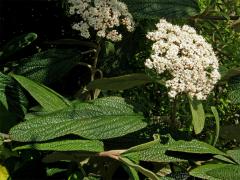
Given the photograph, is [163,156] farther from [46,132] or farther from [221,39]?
[221,39]

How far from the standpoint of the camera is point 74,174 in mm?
1178

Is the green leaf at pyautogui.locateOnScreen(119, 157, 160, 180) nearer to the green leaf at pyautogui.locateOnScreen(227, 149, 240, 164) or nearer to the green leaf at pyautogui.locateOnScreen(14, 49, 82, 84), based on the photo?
the green leaf at pyautogui.locateOnScreen(227, 149, 240, 164)

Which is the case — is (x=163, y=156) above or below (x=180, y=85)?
below

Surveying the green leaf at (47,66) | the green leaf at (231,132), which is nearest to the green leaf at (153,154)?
the green leaf at (231,132)

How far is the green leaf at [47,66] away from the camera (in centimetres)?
132

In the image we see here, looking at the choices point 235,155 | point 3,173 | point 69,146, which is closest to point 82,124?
point 69,146

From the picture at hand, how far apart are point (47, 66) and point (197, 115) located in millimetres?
414

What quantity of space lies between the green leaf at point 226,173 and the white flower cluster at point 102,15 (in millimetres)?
382

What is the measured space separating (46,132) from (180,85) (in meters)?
0.27

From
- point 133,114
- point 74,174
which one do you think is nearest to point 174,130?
point 133,114

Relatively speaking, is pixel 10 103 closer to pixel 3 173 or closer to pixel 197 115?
pixel 3 173

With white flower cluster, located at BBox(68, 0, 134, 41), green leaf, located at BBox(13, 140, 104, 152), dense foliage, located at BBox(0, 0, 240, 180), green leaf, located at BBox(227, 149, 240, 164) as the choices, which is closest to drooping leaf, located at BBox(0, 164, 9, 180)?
dense foliage, located at BBox(0, 0, 240, 180)

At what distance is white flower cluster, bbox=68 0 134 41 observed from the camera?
1.24m

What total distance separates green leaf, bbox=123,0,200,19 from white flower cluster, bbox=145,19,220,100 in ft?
0.67
